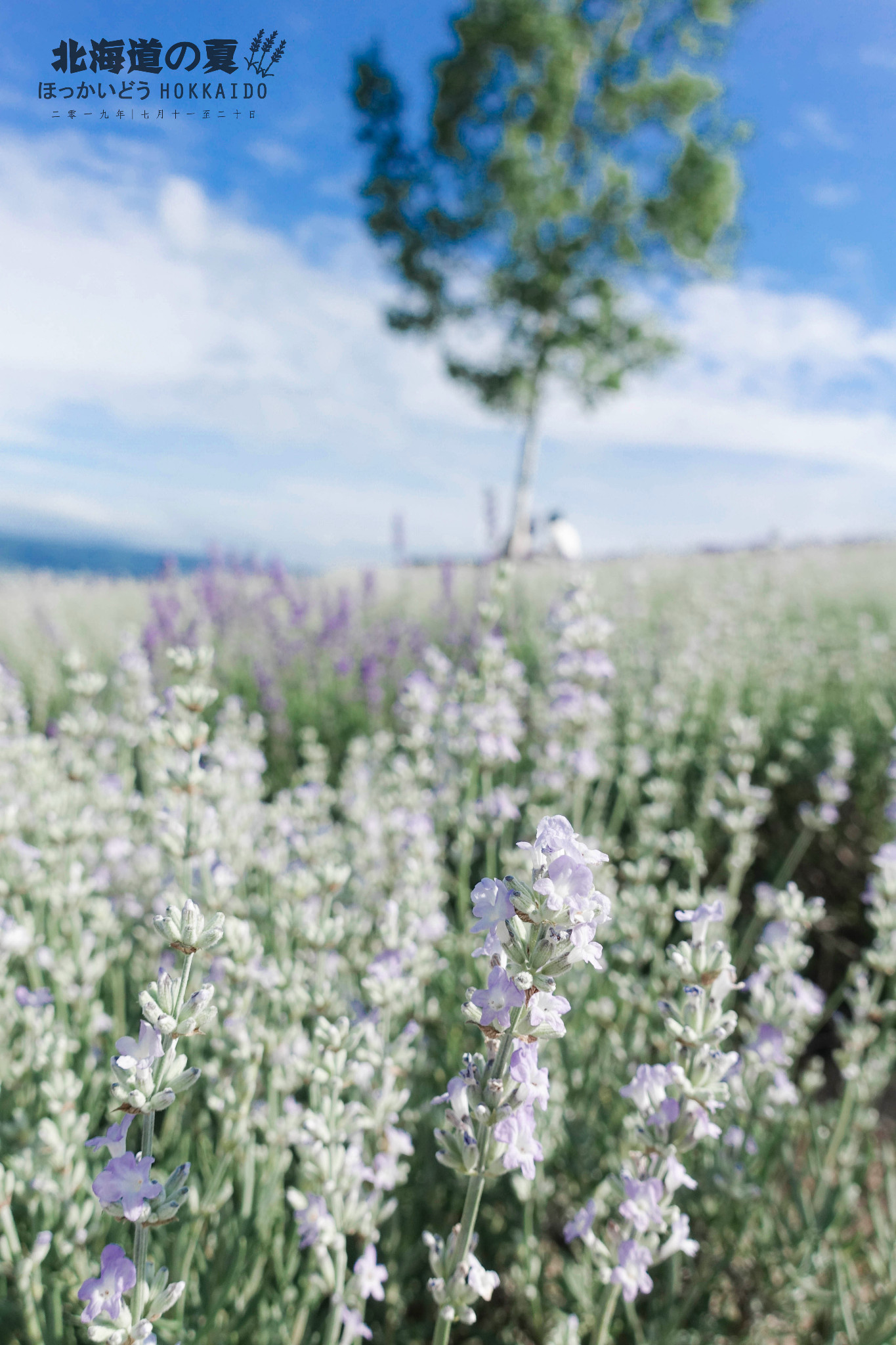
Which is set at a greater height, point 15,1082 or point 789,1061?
point 789,1061

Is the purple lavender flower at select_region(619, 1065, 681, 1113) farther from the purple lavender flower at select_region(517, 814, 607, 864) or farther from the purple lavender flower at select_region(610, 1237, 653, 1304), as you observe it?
the purple lavender flower at select_region(517, 814, 607, 864)

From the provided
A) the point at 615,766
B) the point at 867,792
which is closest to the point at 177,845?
the point at 615,766

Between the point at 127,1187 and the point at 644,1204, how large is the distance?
0.61 m

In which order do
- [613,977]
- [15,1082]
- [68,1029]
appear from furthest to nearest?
[613,977] → [68,1029] → [15,1082]

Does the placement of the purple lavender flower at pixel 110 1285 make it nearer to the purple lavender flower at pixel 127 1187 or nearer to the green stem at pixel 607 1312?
the purple lavender flower at pixel 127 1187

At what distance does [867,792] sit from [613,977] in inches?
107

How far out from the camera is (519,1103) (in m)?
0.87

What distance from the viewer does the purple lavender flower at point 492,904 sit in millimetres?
833

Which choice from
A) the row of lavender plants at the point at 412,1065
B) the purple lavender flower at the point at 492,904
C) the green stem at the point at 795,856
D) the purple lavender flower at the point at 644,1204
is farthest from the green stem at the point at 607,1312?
the green stem at the point at 795,856

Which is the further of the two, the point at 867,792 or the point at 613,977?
the point at 867,792

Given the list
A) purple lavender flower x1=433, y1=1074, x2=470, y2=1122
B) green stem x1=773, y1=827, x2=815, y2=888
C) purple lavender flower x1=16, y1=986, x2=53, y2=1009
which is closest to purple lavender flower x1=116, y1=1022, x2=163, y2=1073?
purple lavender flower x1=433, y1=1074, x2=470, y2=1122

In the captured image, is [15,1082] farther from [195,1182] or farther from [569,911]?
[569,911]

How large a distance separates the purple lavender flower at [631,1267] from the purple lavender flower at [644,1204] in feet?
0.12

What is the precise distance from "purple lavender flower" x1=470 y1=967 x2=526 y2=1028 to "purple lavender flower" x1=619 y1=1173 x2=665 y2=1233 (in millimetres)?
377
